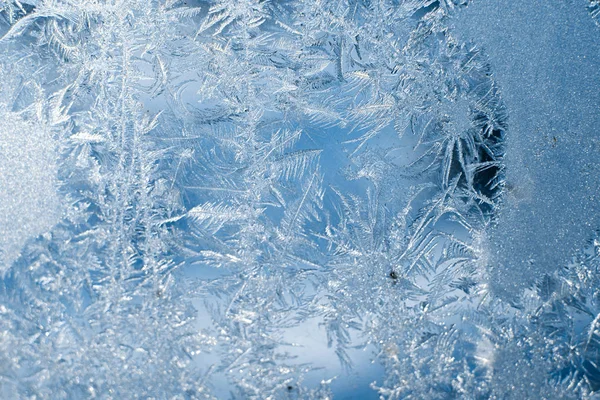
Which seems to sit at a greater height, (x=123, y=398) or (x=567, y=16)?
(x=567, y=16)

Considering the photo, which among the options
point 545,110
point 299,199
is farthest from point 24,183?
point 545,110

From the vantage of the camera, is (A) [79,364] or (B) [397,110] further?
(B) [397,110]

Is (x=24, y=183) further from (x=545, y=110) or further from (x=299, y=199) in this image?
(x=545, y=110)

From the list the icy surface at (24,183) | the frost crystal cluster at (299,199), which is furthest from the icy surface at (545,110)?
the icy surface at (24,183)

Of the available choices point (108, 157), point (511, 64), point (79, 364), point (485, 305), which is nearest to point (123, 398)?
point (79, 364)

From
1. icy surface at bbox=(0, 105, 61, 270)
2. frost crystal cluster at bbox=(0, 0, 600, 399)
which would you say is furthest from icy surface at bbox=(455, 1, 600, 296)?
icy surface at bbox=(0, 105, 61, 270)

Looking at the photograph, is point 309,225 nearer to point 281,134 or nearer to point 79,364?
point 281,134

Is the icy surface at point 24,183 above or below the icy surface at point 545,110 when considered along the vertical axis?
below

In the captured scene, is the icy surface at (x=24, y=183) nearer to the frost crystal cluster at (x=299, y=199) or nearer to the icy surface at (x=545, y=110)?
the frost crystal cluster at (x=299, y=199)
